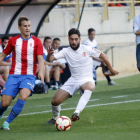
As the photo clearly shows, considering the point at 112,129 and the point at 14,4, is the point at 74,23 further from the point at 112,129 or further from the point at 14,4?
the point at 112,129

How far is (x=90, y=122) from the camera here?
6574mm

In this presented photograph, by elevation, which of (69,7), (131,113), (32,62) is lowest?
(131,113)

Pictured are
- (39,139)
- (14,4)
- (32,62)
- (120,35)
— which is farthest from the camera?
(120,35)

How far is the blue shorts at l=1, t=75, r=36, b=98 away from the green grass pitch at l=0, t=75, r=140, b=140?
60 cm

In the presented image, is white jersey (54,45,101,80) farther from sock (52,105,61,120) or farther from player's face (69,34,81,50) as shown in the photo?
sock (52,105,61,120)

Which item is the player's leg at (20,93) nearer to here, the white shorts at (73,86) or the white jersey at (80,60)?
the white shorts at (73,86)

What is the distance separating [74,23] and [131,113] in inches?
416

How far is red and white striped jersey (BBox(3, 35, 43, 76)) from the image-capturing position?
21.5 feet

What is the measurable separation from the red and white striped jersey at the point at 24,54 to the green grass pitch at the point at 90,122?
0.95 m

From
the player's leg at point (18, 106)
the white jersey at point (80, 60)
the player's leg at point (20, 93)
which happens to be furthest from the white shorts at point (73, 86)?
the player's leg at point (18, 106)

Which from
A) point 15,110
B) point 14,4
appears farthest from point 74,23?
point 15,110

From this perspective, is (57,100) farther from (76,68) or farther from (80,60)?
(80,60)

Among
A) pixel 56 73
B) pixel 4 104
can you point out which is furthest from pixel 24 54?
pixel 56 73

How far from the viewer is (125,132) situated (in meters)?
5.44
